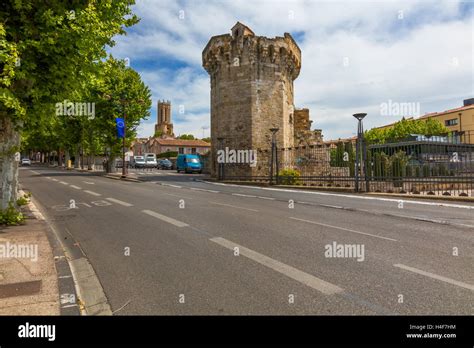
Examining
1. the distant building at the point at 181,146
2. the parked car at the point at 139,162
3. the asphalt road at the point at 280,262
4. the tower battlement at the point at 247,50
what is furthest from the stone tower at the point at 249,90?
the distant building at the point at 181,146

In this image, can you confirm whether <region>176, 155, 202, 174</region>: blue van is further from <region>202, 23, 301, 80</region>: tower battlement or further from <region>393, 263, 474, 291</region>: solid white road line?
<region>393, 263, 474, 291</region>: solid white road line

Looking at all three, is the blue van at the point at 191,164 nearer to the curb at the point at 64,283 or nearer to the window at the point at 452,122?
the curb at the point at 64,283

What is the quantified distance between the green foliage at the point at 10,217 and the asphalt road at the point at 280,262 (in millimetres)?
953

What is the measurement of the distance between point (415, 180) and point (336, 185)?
4448mm

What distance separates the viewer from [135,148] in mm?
111375

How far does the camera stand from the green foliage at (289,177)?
70.2ft

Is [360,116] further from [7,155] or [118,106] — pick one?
[118,106]

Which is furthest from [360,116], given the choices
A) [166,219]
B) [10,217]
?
[10,217]

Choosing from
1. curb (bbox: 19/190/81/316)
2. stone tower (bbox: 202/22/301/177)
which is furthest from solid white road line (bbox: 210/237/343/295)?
stone tower (bbox: 202/22/301/177)

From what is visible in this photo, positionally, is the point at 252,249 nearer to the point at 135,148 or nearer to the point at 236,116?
the point at 236,116

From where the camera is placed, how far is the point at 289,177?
21625 millimetres

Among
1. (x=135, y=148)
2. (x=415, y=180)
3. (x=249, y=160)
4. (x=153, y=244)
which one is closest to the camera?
(x=153, y=244)

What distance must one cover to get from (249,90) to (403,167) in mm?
15944
